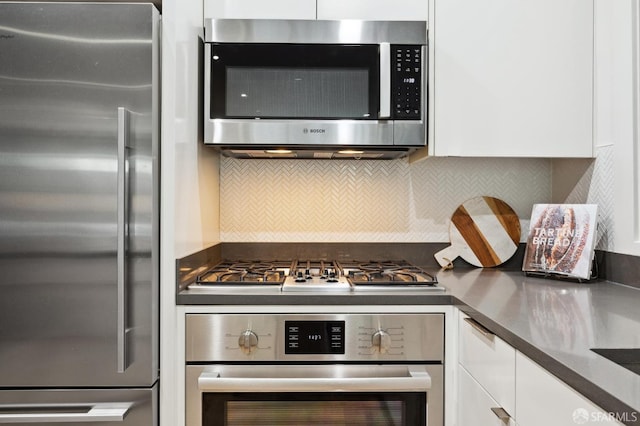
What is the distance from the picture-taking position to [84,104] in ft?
4.62

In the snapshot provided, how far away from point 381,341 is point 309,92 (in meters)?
0.89

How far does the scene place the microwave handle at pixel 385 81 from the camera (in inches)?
67.3

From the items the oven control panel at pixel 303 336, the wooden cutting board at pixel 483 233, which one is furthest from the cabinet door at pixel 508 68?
the oven control panel at pixel 303 336

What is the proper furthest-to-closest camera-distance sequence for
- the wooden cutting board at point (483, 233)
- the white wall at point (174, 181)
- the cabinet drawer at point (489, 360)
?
the wooden cutting board at point (483, 233) → the white wall at point (174, 181) → the cabinet drawer at point (489, 360)

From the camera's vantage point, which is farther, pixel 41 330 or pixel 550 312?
pixel 41 330

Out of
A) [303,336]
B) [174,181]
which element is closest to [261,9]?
[174,181]

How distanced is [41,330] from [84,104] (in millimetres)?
662

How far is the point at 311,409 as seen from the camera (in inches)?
58.3

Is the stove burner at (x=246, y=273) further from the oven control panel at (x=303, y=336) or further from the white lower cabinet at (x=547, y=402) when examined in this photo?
the white lower cabinet at (x=547, y=402)

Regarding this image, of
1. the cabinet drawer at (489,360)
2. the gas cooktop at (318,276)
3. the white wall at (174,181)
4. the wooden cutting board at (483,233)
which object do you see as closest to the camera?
the cabinet drawer at (489,360)

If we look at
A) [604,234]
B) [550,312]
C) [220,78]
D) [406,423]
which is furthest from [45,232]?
[604,234]

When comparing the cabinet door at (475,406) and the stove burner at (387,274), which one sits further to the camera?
the stove burner at (387,274)

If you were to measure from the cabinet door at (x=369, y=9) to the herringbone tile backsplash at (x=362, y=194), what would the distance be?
60cm

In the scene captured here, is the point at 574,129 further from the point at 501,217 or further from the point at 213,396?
the point at 213,396
